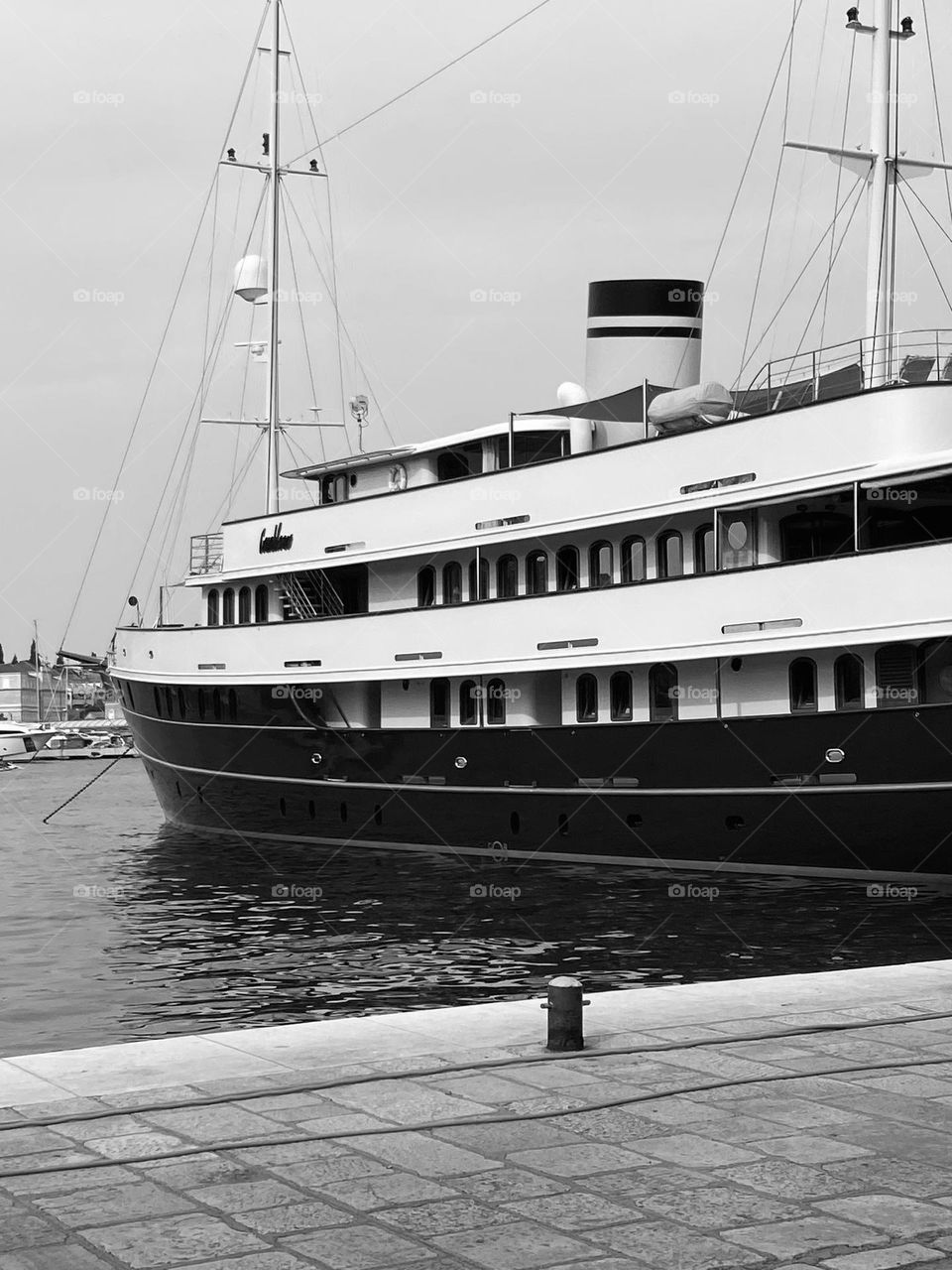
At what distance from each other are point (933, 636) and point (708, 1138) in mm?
13606

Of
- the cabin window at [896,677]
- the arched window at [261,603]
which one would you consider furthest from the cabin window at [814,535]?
the arched window at [261,603]

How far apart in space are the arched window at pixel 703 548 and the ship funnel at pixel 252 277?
13986mm

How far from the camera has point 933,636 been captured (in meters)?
18.9

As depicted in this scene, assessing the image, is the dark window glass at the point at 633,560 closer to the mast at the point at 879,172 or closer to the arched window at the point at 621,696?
the arched window at the point at 621,696

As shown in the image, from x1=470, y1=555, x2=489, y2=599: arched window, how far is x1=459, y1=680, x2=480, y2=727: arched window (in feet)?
4.87

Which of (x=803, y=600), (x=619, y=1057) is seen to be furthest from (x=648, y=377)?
(x=619, y=1057)

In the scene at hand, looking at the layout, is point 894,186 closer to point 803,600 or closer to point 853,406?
point 853,406

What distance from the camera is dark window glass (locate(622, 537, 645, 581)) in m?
23.2

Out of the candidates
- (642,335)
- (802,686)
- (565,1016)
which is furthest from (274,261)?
(565,1016)

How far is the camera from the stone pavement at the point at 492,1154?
16.6 feet

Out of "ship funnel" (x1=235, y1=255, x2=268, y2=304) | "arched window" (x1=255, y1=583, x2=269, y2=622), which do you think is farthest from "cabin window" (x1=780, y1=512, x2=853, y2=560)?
"ship funnel" (x1=235, y1=255, x2=268, y2=304)

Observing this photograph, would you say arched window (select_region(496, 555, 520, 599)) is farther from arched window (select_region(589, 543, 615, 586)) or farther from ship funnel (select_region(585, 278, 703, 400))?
ship funnel (select_region(585, 278, 703, 400))

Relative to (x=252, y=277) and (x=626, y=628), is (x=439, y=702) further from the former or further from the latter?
(x=252, y=277)

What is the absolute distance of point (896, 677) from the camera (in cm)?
1967
